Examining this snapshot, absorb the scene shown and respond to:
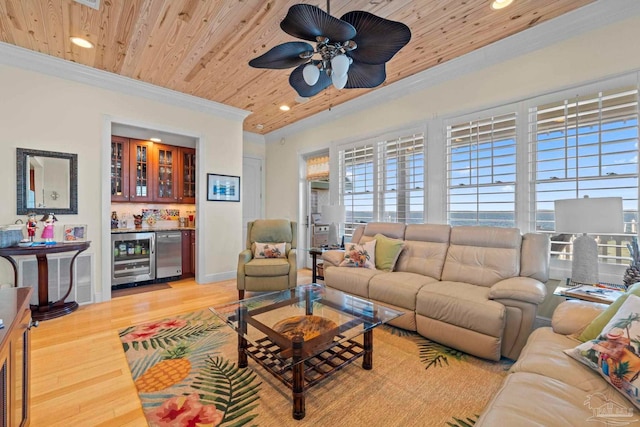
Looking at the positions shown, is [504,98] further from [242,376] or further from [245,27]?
[242,376]

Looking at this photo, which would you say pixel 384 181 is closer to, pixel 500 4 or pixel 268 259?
pixel 268 259

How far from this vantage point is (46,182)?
3213 millimetres

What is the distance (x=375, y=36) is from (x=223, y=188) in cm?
360

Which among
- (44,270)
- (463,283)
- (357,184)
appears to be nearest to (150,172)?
(44,270)

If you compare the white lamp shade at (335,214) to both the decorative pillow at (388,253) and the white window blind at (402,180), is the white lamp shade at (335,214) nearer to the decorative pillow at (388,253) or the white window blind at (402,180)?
the white window blind at (402,180)

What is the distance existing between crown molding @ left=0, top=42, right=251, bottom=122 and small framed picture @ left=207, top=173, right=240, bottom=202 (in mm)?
1022

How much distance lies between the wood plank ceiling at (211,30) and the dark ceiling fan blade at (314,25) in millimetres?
871

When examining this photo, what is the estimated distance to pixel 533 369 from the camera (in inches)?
51.1

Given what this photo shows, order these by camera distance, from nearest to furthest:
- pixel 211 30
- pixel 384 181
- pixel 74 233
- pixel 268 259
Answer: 1. pixel 211 30
2. pixel 74 233
3. pixel 268 259
4. pixel 384 181

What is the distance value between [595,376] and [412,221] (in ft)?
8.59

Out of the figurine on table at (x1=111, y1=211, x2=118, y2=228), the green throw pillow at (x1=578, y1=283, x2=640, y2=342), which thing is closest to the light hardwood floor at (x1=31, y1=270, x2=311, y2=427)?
the figurine on table at (x1=111, y1=211, x2=118, y2=228)

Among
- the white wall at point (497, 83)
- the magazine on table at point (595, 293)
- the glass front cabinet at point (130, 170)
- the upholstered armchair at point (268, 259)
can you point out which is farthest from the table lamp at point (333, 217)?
the glass front cabinet at point (130, 170)

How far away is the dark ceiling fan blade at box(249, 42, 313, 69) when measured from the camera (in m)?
1.83

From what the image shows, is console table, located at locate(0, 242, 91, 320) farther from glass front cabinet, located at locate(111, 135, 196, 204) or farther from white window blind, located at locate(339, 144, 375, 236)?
white window blind, located at locate(339, 144, 375, 236)
